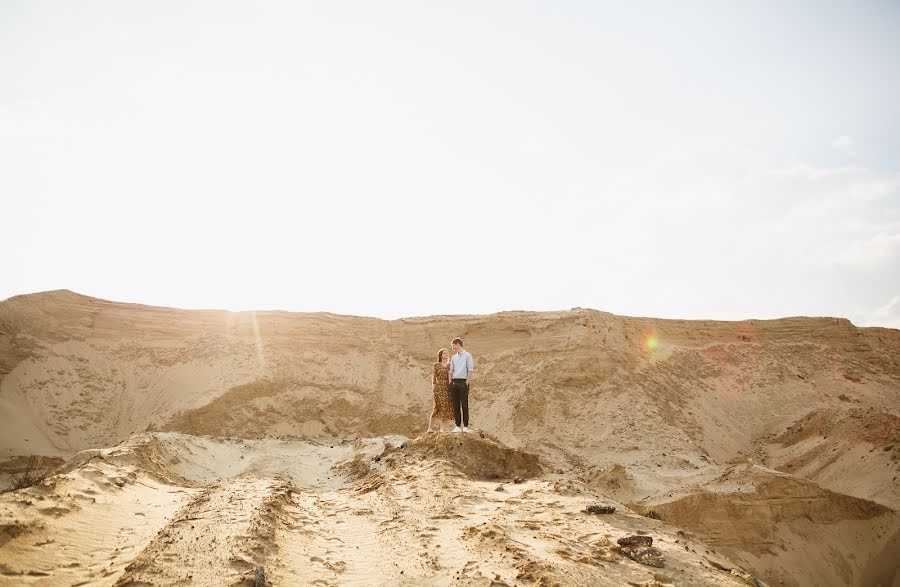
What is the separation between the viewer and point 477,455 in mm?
8734

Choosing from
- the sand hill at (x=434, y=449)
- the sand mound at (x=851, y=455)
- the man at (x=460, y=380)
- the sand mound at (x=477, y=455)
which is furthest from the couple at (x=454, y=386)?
the sand mound at (x=851, y=455)

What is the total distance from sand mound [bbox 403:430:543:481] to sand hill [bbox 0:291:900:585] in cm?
5

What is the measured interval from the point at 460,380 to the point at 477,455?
174 centimetres

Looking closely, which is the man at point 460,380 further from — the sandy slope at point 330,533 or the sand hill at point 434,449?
the sandy slope at point 330,533

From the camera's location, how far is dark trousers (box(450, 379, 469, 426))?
10.2 metres

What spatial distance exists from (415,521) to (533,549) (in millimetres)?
1575

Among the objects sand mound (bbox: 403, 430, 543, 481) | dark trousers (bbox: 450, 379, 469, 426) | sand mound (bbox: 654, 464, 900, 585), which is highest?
dark trousers (bbox: 450, 379, 469, 426)

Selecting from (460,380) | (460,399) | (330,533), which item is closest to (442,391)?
(460,399)

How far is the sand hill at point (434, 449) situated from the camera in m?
4.41

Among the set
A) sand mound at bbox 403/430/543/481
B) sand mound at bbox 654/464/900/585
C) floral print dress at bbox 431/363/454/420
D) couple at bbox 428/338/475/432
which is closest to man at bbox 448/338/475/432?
couple at bbox 428/338/475/432

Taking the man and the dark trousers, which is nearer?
the man

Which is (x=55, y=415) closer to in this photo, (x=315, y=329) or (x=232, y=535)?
(x=315, y=329)

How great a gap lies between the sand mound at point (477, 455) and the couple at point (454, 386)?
84 cm

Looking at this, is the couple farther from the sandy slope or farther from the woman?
the sandy slope
